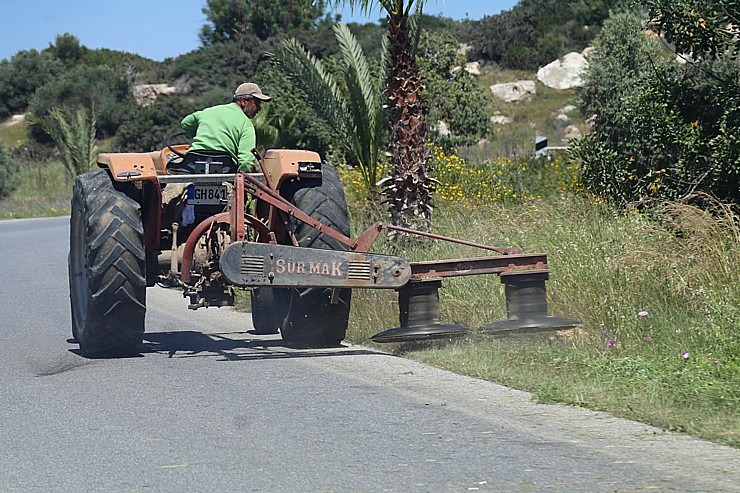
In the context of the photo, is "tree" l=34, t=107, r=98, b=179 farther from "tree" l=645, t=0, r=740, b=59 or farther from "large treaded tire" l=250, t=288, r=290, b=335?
"tree" l=645, t=0, r=740, b=59

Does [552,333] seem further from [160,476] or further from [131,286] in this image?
[160,476]

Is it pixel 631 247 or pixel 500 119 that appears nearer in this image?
pixel 631 247

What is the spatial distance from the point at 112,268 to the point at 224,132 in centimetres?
156

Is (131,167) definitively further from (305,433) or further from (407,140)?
(407,140)

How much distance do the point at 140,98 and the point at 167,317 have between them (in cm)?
6207

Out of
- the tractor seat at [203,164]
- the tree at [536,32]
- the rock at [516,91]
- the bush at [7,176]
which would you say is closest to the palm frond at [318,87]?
the tractor seat at [203,164]

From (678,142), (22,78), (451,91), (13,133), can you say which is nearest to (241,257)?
(678,142)

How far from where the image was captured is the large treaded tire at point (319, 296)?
923cm

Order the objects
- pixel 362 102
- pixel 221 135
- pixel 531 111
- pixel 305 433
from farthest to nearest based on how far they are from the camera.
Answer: pixel 531 111
pixel 362 102
pixel 221 135
pixel 305 433

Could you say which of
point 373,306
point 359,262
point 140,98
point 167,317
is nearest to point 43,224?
point 167,317

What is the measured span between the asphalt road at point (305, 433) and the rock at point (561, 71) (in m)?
56.4

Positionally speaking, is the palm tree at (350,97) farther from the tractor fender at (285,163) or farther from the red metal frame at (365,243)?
the red metal frame at (365,243)

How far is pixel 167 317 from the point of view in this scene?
12.2 meters

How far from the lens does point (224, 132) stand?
9.41m
